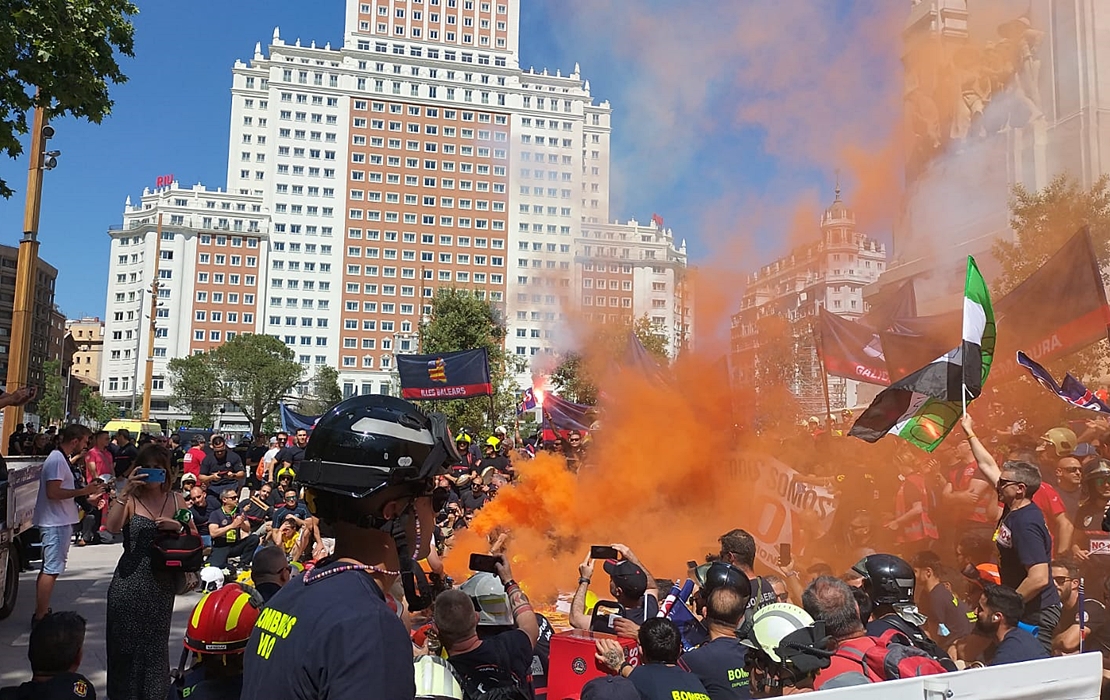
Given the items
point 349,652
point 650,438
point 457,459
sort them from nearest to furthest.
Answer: point 349,652
point 457,459
point 650,438

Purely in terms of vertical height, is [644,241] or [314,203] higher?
[314,203]

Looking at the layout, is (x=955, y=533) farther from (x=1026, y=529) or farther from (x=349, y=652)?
(x=349, y=652)

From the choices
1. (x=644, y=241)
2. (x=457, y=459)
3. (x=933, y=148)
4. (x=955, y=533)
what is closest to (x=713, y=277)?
(x=933, y=148)

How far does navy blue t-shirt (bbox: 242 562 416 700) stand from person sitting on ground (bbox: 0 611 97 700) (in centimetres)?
200

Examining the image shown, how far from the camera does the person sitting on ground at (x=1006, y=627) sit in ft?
12.7

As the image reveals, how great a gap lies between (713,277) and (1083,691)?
1387cm

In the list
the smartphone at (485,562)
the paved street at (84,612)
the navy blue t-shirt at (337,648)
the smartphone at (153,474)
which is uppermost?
the smartphone at (153,474)

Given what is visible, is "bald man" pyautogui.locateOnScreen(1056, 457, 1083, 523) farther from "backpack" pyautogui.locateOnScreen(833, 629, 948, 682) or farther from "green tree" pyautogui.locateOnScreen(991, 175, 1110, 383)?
"green tree" pyautogui.locateOnScreen(991, 175, 1110, 383)

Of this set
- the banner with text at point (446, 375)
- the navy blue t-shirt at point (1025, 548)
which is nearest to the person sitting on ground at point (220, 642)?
the navy blue t-shirt at point (1025, 548)

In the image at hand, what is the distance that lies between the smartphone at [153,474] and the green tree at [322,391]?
76.2m

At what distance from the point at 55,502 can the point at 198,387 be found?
7027 cm

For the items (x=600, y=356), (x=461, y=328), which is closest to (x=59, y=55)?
(x=600, y=356)

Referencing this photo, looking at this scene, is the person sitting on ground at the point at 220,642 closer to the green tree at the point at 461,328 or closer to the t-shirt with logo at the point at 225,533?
the t-shirt with logo at the point at 225,533

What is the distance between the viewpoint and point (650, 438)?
37.4 ft
